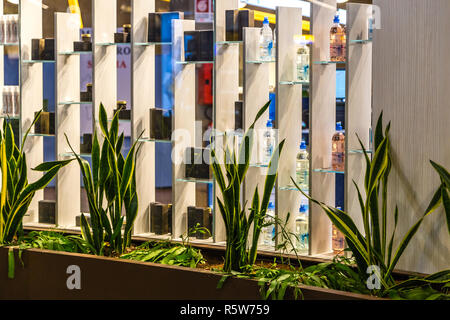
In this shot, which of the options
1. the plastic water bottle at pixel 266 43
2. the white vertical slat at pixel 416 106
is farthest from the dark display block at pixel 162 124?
the white vertical slat at pixel 416 106

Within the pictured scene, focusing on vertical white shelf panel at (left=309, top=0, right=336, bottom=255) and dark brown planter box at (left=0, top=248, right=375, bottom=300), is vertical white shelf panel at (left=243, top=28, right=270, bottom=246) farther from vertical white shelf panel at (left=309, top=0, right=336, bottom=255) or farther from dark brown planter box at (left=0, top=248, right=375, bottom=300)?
dark brown planter box at (left=0, top=248, right=375, bottom=300)

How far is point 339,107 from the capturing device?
3865mm

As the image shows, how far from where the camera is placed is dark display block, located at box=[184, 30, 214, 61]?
4.11 meters

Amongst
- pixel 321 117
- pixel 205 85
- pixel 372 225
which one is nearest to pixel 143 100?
pixel 321 117

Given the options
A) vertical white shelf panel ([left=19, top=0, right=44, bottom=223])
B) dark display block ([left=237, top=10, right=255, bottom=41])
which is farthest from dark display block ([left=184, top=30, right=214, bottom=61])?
vertical white shelf panel ([left=19, top=0, right=44, bottom=223])

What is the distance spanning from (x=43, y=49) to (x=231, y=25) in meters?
1.49

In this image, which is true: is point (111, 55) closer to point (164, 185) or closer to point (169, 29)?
point (169, 29)

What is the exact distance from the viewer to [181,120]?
422 centimetres

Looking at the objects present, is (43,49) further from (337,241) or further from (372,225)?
(372,225)

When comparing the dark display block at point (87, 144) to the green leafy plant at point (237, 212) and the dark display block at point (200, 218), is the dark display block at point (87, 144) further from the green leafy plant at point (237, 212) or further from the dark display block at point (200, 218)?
the green leafy plant at point (237, 212)

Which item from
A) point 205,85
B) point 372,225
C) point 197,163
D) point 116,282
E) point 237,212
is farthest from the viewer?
point 205,85

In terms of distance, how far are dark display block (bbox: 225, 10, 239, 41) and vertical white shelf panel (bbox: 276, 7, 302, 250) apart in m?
0.33

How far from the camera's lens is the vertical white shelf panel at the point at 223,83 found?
160 inches
